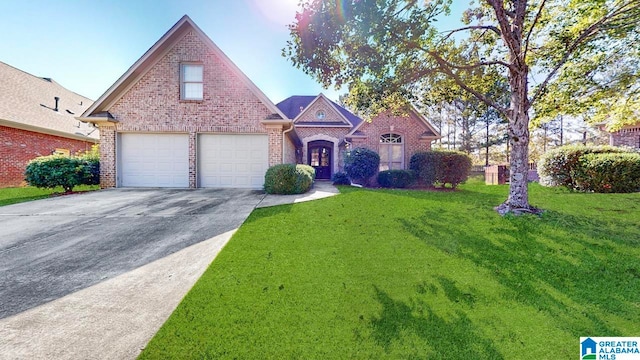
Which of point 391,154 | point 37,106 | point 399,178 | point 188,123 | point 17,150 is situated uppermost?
point 37,106

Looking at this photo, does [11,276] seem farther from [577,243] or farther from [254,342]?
[577,243]

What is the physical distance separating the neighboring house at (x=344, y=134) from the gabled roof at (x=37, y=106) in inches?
563

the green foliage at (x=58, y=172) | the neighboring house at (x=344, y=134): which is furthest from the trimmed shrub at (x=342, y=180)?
the green foliage at (x=58, y=172)

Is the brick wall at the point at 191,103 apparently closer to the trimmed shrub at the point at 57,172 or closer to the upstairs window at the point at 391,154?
the trimmed shrub at the point at 57,172

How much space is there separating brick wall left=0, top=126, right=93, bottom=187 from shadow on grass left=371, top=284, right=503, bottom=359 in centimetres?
1868

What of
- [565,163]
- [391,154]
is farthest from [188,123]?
[565,163]

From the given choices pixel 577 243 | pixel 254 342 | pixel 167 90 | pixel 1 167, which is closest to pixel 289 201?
pixel 254 342

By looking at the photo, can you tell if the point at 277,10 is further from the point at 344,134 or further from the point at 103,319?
the point at 344,134

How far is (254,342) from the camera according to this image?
2227 mm

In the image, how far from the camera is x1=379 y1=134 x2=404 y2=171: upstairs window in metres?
15.9

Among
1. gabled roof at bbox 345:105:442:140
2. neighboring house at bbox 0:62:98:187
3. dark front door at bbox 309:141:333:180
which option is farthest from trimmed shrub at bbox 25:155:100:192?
gabled roof at bbox 345:105:442:140

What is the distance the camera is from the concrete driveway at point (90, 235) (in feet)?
10.7

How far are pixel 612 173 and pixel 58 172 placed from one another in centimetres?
2068

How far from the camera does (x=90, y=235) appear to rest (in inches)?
197
